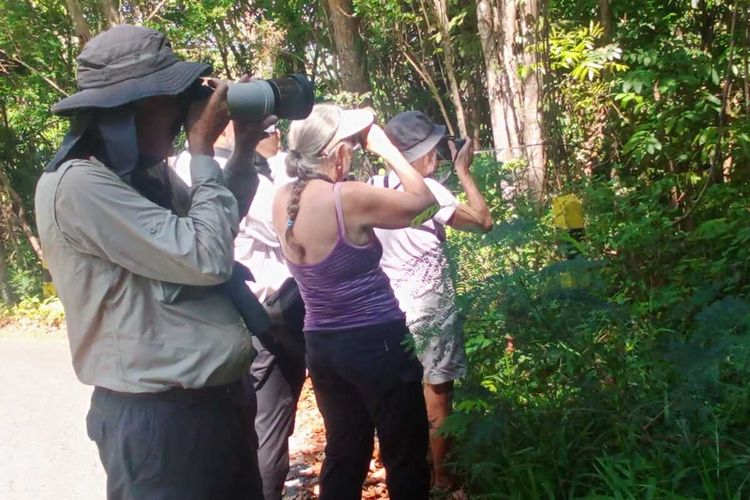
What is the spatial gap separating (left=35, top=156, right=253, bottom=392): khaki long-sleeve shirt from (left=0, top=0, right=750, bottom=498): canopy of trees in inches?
40.9

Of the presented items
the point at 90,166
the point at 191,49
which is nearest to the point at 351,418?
the point at 90,166

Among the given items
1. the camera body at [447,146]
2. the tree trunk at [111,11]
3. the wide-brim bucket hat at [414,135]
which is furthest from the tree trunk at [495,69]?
the tree trunk at [111,11]

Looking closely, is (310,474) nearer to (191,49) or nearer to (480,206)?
(480,206)

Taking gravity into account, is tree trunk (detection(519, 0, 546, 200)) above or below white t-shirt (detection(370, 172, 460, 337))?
above

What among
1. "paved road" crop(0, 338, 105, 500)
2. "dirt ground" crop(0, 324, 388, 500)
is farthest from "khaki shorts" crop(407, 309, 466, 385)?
"paved road" crop(0, 338, 105, 500)

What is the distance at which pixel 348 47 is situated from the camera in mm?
9102

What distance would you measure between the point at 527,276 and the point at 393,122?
1.44 metres

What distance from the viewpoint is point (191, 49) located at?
1196 centimetres

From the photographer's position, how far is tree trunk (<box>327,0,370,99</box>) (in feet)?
29.5

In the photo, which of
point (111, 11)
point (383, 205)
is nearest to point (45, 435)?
point (383, 205)

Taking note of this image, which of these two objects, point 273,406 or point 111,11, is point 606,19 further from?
point 111,11

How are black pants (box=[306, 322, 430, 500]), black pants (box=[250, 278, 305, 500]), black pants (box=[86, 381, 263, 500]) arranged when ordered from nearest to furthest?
black pants (box=[86, 381, 263, 500]), black pants (box=[306, 322, 430, 500]), black pants (box=[250, 278, 305, 500])

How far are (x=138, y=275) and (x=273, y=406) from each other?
5.46 ft

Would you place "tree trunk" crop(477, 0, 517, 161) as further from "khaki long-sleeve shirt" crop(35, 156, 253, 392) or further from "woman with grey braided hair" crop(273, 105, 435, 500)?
"khaki long-sleeve shirt" crop(35, 156, 253, 392)
